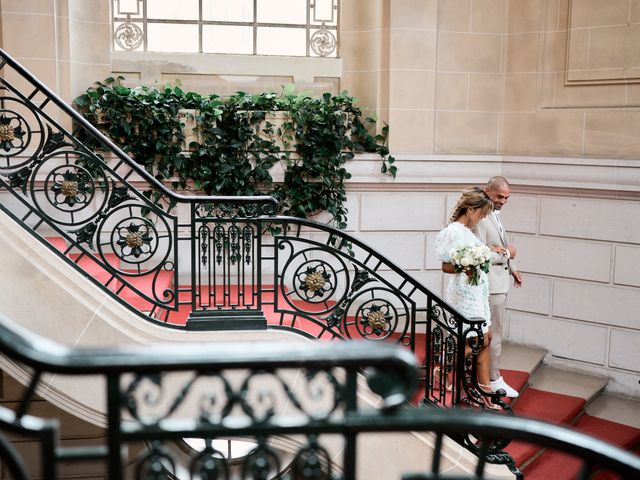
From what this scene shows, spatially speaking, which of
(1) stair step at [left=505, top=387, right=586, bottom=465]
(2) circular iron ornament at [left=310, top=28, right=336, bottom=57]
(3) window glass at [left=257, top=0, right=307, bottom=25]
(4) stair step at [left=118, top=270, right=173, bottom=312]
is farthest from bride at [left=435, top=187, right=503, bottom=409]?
(3) window glass at [left=257, top=0, right=307, bottom=25]

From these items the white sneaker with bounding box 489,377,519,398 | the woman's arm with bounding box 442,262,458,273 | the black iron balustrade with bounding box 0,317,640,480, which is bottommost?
the white sneaker with bounding box 489,377,519,398

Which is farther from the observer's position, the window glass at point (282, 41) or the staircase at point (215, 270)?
the window glass at point (282, 41)

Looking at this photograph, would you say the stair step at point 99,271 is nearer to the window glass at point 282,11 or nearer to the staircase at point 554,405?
the staircase at point 554,405

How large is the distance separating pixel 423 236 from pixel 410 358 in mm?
7109

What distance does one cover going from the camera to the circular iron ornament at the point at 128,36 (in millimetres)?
8391

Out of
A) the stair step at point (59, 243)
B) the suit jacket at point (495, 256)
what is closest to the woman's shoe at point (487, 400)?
the suit jacket at point (495, 256)

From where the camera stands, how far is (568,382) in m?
7.94

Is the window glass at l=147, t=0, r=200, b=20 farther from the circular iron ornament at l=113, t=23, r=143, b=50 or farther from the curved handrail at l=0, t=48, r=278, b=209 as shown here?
the curved handrail at l=0, t=48, r=278, b=209

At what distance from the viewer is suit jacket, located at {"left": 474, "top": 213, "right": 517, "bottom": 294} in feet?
21.6

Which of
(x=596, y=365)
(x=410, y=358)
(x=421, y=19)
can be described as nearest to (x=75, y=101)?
(x=421, y=19)

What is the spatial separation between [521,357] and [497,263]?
6.64 ft

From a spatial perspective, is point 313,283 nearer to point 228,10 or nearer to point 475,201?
point 475,201

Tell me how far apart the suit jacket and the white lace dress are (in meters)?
0.43

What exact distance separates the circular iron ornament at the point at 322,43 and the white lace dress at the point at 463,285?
3633mm
